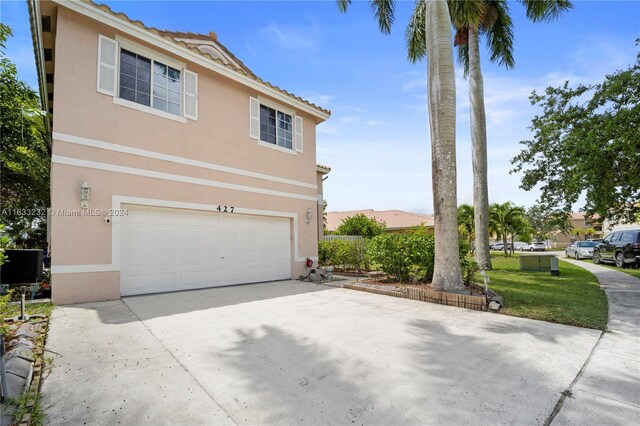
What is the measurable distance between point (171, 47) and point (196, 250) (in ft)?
18.4

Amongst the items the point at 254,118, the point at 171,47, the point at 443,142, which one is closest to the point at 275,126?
the point at 254,118

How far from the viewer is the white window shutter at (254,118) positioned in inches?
416

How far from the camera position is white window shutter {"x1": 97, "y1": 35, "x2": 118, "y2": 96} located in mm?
7391

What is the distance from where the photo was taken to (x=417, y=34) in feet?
42.7

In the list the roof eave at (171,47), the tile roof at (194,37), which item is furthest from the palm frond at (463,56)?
the roof eave at (171,47)

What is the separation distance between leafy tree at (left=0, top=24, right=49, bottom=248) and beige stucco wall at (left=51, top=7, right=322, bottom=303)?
2.32m

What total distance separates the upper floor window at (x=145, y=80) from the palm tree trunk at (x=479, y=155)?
38.5ft

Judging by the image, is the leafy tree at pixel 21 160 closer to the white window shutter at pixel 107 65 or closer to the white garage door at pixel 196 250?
the white window shutter at pixel 107 65

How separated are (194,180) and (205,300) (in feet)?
11.5

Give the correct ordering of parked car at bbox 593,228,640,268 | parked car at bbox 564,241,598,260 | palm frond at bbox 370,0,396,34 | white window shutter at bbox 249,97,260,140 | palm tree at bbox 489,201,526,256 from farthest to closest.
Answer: palm tree at bbox 489,201,526,256 → parked car at bbox 564,241,598,260 → parked car at bbox 593,228,640,268 → palm frond at bbox 370,0,396,34 → white window shutter at bbox 249,97,260,140

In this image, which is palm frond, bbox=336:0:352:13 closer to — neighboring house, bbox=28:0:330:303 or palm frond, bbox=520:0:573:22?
neighboring house, bbox=28:0:330:303

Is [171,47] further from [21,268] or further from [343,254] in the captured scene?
[343,254]

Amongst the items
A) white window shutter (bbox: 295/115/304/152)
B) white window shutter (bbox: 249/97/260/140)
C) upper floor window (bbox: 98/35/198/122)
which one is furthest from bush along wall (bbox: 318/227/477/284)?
upper floor window (bbox: 98/35/198/122)

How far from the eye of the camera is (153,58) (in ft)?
27.5
